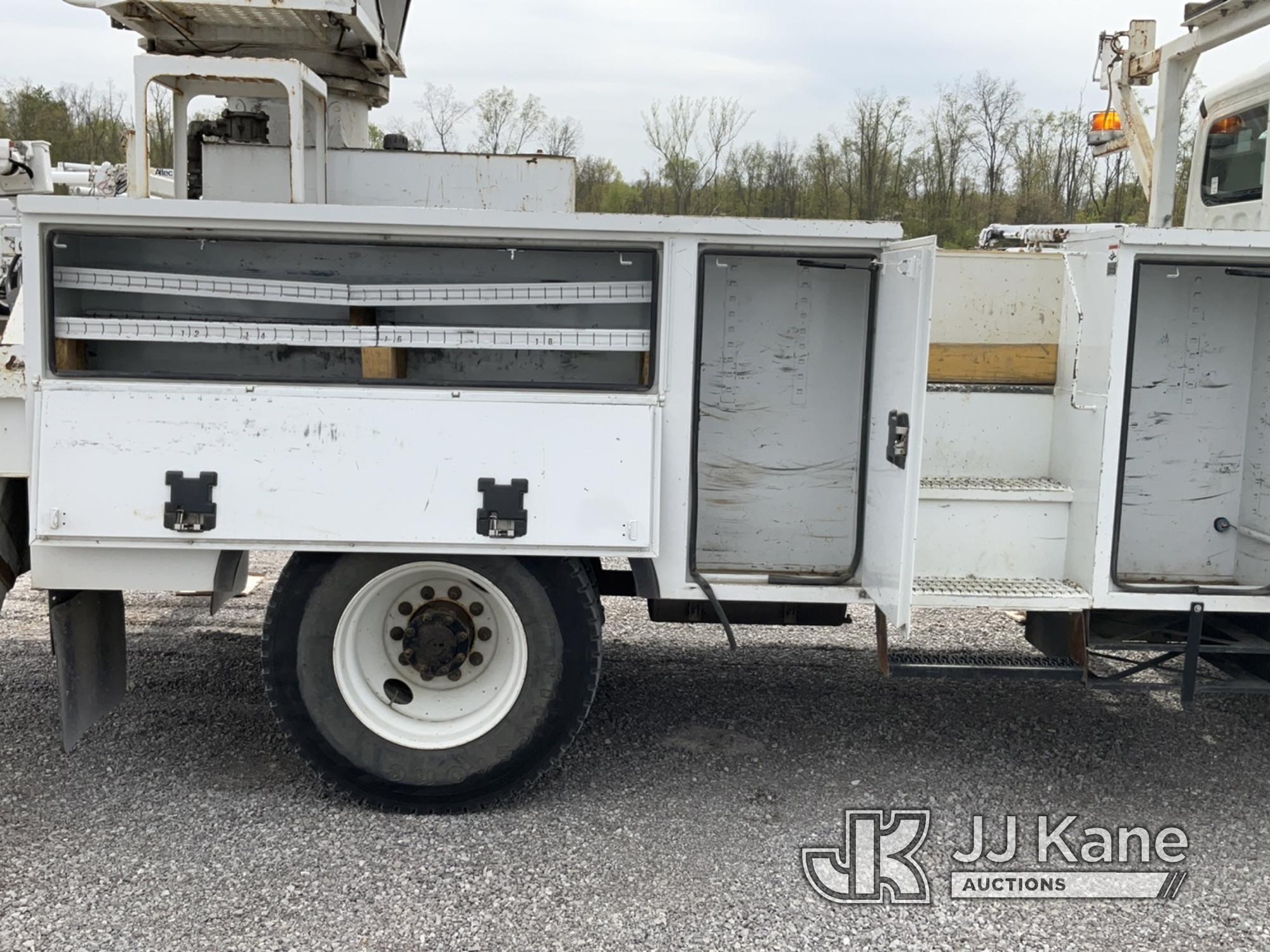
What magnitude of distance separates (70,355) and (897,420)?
2.61 m

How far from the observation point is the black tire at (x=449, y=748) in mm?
3814

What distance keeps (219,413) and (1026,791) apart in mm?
3034

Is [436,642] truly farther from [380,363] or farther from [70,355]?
[70,355]

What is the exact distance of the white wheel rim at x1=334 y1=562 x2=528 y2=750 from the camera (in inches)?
153

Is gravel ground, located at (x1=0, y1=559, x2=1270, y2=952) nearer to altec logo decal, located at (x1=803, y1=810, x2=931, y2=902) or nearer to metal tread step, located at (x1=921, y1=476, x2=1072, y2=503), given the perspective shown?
altec logo decal, located at (x1=803, y1=810, x2=931, y2=902)

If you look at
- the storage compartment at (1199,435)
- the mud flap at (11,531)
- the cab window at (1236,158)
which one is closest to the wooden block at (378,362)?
the mud flap at (11,531)

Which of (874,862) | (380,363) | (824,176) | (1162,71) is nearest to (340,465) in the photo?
(380,363)

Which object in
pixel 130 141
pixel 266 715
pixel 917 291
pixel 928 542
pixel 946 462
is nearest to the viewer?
pixel 917 291

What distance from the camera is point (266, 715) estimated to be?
15.6 feet

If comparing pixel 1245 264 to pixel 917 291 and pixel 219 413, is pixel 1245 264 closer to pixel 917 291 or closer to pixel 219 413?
pixel 917 291

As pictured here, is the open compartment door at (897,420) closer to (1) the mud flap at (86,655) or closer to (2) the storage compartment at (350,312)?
(2) the storage compartment at (350,312)

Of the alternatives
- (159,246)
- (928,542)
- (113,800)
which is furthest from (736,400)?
(113,800)

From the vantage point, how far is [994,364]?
4379 mm

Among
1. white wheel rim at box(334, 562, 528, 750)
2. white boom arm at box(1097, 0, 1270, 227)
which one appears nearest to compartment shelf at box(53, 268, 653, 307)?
white wheel rim at box(334, 562, 528, 750)
